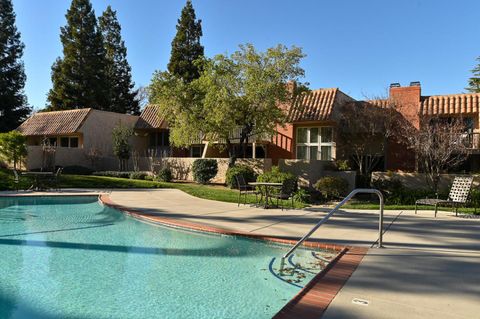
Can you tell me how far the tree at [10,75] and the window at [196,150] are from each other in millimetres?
21475

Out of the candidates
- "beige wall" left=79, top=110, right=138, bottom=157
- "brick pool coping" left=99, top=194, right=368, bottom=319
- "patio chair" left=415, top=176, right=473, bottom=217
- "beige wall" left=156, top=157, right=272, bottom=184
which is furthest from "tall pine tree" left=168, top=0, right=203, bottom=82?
"brick pool coping" left=99, top=194, right=368, bottom=319

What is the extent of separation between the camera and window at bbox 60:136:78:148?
3250 cm

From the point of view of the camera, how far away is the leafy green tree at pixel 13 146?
2512cm

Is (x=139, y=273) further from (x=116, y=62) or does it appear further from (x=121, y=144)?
(x=116, y=62)

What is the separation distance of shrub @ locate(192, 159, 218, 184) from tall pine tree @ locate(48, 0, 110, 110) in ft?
77.4

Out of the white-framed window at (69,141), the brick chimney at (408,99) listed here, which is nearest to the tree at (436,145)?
the brick chimney at (408,99)

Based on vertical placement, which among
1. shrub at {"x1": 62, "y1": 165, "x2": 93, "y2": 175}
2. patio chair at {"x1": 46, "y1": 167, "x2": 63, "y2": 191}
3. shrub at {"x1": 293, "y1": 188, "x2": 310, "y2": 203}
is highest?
shrub at {"x1": 62, "y1": 165, "x2": 93, "y2": 175}

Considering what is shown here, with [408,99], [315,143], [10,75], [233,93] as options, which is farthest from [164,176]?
[10,75]

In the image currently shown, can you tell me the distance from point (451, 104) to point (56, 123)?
96.7 feet

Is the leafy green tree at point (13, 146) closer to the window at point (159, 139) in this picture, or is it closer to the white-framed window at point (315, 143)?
the window at point (159, 139)

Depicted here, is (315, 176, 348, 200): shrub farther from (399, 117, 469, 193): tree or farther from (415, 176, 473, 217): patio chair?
(415, 176, 473, 217): patio chair

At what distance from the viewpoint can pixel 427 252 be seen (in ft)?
22.4

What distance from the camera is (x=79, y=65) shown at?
41531mm

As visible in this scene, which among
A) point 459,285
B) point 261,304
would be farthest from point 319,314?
point 459,285
